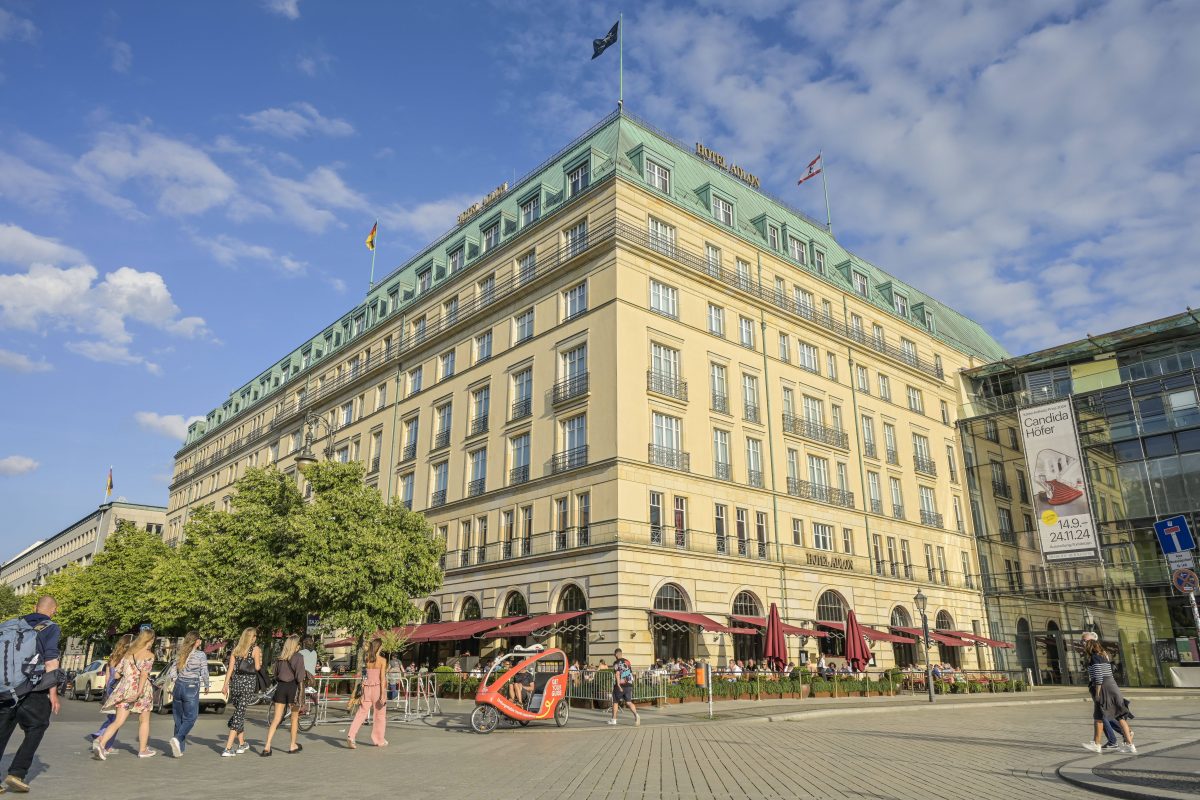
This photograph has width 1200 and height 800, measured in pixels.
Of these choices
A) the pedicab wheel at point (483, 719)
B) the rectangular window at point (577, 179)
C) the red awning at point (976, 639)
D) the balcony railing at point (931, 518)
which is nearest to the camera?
the pedicab wheel at point (483, 719)

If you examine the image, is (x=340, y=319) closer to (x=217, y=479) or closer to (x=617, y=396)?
(x=217, y=479)

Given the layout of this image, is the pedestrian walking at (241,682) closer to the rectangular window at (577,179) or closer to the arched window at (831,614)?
the rectangular window at (577,179)

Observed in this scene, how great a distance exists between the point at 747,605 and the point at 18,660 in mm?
30306

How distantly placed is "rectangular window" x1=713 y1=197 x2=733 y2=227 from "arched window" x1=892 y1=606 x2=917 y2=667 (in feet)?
75.5

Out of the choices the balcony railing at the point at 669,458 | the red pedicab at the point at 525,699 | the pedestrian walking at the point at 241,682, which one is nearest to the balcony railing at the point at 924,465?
the balcony railing at the point at 669,458

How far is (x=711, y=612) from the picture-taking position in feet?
111

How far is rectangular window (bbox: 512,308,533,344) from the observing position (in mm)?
40125

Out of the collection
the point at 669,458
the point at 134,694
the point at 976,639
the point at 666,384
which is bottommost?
the point at 134,694

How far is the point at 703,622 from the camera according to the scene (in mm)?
31734

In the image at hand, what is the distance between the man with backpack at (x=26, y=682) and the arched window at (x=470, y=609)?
28.8 metres

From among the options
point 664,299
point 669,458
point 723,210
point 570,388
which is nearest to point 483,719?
point 669,458

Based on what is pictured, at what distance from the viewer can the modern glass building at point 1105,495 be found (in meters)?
42.5

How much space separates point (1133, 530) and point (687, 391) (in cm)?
2743

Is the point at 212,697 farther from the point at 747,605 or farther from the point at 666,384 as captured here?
the point at 747,605
